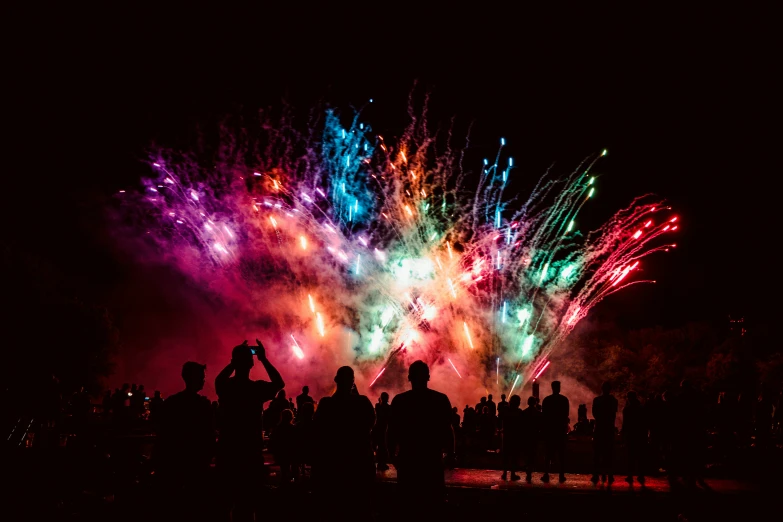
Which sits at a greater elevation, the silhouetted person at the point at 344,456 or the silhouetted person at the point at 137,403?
the silhouetted person at the point at 137,403

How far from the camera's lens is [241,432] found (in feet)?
21.5

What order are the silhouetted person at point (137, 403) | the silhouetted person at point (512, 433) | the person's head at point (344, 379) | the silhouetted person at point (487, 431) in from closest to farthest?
the person's head at point (344, 379)
the silhouetted person at point (512, 433)
the silhouetted person at point (487, 431)
the silhouetted person at point (137, 403)

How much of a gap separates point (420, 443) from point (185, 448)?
2.31 m

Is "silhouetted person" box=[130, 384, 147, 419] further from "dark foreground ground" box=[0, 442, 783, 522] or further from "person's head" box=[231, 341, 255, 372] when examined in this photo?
"person's head" box=[231, 341, 255, 372]

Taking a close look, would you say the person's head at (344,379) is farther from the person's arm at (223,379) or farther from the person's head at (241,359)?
the person's arm at (223,379)

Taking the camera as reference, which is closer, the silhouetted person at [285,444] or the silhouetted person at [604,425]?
the silhouetted person at [604,425]

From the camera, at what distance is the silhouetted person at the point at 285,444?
12031 mm

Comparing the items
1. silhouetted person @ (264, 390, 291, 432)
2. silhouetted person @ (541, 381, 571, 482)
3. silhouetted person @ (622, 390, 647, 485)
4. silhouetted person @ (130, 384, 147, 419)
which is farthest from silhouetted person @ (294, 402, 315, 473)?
silhouetted person @ (130, 384, 147, 419)

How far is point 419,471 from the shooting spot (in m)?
5.72

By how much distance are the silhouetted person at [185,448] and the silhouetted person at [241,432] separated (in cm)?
24

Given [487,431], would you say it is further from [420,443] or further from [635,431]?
[420,443]

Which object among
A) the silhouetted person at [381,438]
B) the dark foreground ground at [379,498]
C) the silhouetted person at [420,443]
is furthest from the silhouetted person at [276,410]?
the silhouetted person at [420,443]

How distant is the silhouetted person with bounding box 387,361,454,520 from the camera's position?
18.6 ft

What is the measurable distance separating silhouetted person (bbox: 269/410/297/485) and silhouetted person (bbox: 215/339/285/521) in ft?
18.3
